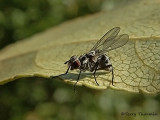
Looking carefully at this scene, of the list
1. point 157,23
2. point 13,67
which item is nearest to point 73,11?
point 13,67

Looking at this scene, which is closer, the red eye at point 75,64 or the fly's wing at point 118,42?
the fly's wing at point 118,42

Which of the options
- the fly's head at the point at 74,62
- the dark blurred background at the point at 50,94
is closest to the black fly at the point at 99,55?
the fly's head at the point at 74,62

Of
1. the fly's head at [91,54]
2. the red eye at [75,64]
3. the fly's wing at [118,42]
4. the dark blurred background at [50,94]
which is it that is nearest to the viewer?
the fly's wing at [118,42]

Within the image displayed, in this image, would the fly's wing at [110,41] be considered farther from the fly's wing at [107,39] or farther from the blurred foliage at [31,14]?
the blurred foliage at [31,14]

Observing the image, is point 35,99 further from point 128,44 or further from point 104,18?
point 128,44

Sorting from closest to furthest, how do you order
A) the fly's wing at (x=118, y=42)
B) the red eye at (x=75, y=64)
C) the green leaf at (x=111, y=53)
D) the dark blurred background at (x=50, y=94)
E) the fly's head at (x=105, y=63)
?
the green leaf at (x=111, y=53)
the fly's head at (x=105, y=63)
the fly's wing at (x=118, y=42)
the red eye at (x=75, y=64)
the dark blurred background at (x=50, y=94)

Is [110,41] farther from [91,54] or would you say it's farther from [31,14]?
[31,14]
